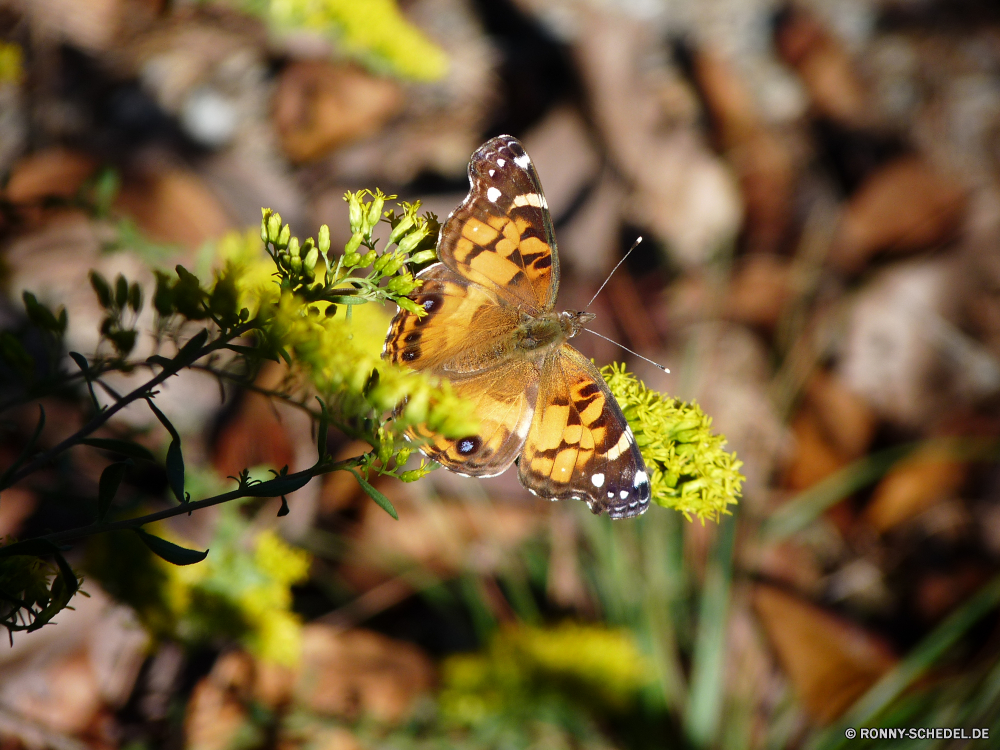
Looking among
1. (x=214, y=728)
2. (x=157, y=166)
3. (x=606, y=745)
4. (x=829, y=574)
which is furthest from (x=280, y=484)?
(x=829, y=574)

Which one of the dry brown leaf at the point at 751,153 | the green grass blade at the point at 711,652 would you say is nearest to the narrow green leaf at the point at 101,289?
the green grass blade at the point at 711,652

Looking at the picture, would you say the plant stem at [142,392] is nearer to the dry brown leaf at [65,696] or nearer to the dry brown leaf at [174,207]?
the dry brown leaf at [65,696]

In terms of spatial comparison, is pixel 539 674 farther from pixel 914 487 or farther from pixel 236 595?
pixel 914 487

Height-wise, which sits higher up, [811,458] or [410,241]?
[811,458]

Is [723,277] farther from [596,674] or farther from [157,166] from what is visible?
[157,166]

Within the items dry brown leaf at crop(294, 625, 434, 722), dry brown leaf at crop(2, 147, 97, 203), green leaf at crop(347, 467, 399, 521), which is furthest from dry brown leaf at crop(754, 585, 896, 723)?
dry brown leaf at crop(2, 147, 97, 203)

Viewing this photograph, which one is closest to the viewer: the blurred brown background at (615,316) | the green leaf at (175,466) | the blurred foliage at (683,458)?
the green leaf at (175,466)

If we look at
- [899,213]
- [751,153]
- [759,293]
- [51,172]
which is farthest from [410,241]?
[899,213]
